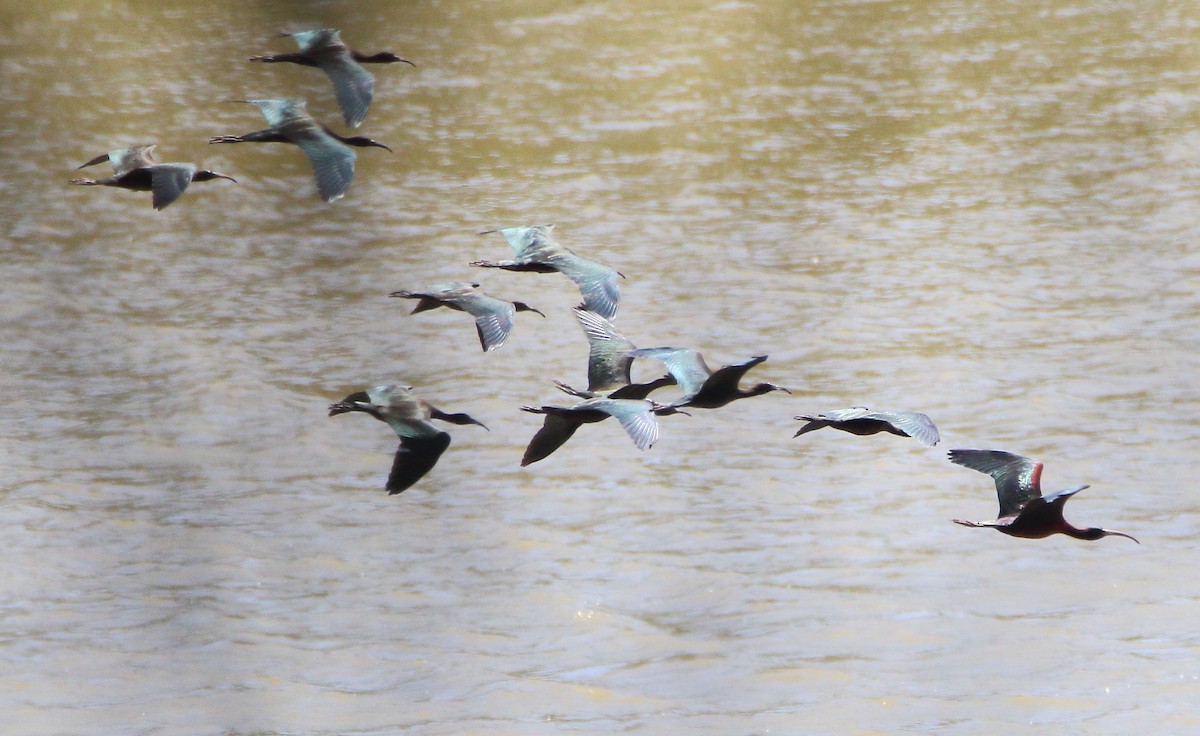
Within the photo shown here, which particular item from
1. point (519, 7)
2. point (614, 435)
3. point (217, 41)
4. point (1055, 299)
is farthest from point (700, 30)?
point (614, 435)

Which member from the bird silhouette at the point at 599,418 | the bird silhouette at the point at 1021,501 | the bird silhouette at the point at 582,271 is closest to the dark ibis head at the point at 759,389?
the bird silhouette at the point at 582,271

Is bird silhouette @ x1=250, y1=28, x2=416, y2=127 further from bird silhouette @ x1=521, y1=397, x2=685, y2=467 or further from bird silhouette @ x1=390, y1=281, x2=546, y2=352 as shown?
bird silhouette @ x1=521, y1=397, x2=685, y2=467

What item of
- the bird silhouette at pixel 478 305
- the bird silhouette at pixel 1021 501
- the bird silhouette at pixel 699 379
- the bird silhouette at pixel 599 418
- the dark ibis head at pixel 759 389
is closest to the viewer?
the bird silhouette at pixel 599 418

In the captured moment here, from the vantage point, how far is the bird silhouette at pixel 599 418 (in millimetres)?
6730

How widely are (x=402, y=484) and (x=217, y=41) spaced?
19.6 meters

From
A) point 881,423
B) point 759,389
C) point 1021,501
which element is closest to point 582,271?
point 759,389

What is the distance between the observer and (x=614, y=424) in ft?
45.3

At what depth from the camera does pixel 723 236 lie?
1772cm

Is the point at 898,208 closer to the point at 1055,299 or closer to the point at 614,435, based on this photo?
the point at 1055,299

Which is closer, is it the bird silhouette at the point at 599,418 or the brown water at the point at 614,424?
the bird silhouette at the point at 599,418

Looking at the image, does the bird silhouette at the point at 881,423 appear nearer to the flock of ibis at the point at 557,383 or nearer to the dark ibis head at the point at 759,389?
the flock of ibis at the point at 557,383

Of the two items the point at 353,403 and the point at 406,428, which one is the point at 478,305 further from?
the point at 353,403

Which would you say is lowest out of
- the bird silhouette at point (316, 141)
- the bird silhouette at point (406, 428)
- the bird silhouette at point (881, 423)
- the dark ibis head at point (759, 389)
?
the dark ibis head at point (759, 389)

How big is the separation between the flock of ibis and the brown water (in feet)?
9.65
